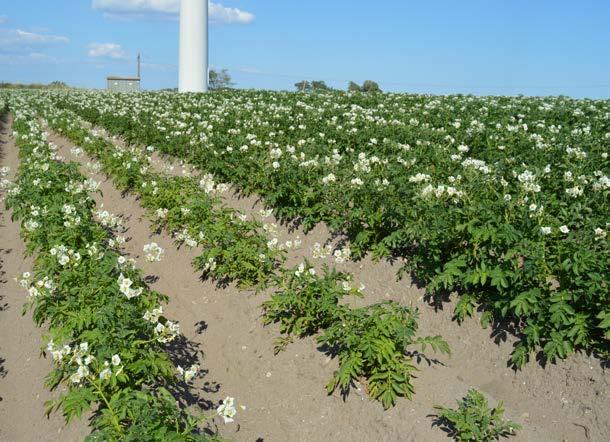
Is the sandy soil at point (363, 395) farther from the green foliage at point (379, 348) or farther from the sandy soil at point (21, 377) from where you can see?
the sandy soil at point (21, 377)

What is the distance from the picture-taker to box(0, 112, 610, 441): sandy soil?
4.27 meters

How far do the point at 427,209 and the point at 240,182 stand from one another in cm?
409

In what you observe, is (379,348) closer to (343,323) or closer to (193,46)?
(343,323)

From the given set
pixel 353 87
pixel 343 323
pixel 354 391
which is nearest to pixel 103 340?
pixel 343 323

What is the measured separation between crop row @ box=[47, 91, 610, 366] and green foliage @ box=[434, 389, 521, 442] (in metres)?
0.76

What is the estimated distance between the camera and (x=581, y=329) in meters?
4.24

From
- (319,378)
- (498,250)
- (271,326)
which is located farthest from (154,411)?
(498,250)

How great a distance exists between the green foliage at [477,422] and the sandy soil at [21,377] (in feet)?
9.59

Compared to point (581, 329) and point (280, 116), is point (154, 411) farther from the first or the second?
point (280, 116)

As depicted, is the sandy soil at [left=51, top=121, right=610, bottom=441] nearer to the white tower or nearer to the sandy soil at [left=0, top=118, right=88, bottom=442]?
the sandy soil at [left=0, top=118, right=88, bottom=442]

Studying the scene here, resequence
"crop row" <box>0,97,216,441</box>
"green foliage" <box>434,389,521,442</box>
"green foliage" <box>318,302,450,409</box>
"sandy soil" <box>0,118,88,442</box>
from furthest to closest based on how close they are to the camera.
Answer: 1. "sandy soil" <box>0,118,88,442</box>
2. "green foliage" <box>318,302,450,409</box>
3. "green foliage" <box>434,389,521,442</box>
4. "crop row" <box>0,97,216,441</box>

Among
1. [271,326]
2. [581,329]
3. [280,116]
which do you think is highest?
[280,116]

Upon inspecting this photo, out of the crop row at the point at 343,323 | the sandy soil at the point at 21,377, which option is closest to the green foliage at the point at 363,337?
the crop row at the point at 343,323

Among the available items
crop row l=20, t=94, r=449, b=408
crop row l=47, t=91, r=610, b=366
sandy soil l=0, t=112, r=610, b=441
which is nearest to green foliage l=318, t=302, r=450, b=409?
crop row l=20, t=94, r=449, b=408
